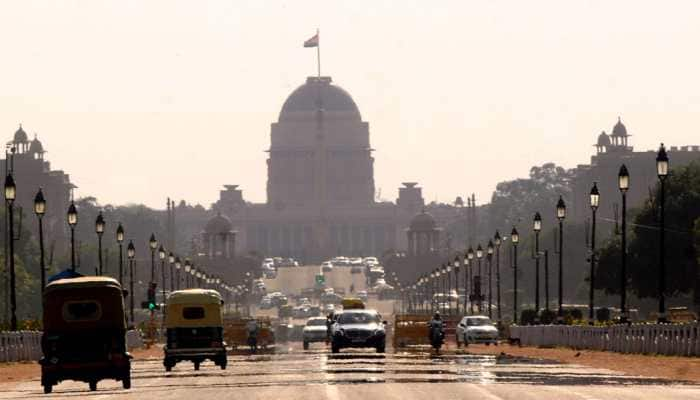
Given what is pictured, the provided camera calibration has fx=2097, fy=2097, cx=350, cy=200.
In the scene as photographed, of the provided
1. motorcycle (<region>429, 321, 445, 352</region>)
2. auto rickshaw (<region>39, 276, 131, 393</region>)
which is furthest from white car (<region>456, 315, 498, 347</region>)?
auto rickshaw (<region>39, 276, 131, 393</region>)

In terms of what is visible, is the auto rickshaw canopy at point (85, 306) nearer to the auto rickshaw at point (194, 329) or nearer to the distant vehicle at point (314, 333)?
the auto rickshaw at point (194, 329)

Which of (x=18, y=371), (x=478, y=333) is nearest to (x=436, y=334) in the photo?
(x=478, y=333)

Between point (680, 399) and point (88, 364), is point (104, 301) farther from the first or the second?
point (680, 399)

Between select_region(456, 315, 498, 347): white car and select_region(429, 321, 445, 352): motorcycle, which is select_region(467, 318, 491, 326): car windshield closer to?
select_region(456, 315, 498, 347): white car

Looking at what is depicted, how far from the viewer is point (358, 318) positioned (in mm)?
70312

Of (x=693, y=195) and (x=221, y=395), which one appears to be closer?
(x=221, y=395)

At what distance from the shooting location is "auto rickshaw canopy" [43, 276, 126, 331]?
4200 centimetres

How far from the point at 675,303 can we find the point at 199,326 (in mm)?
98323

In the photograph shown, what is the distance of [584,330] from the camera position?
7162 cm

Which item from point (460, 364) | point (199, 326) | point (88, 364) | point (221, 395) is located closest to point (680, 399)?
point (221, 395)

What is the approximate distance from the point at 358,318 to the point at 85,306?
2871 centimetres

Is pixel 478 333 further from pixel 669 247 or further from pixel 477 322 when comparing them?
pixel 669 247

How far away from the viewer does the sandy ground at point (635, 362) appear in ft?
150

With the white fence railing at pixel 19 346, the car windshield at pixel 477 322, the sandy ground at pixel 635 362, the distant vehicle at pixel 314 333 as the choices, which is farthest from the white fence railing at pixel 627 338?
the white fence railing at pixel 19 346
